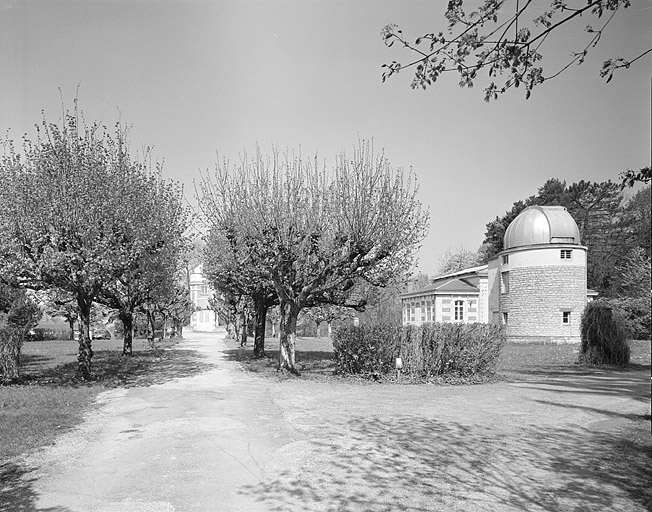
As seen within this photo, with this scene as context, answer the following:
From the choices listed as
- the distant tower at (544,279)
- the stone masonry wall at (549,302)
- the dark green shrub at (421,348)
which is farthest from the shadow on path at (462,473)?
the stone masonry wall at (549,302)

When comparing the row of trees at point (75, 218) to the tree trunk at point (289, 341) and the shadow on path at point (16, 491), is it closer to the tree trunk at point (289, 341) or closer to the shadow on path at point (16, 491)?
the tree trunk at point (289, 341)

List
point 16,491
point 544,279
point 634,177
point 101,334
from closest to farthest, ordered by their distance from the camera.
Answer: point 634,177 < point 16,491 < point 544,279 < point 101,334

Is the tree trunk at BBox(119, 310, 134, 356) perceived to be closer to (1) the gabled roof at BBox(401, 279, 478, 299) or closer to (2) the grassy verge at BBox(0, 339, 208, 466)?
(2) the grassy verge at BBox(0, 339, 208, 466)

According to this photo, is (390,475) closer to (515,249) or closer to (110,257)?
(110,257)

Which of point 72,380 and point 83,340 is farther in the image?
point 83,340

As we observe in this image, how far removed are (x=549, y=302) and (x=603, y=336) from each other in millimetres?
20438

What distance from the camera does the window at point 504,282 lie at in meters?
45.8

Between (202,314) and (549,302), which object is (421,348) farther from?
(202,314)

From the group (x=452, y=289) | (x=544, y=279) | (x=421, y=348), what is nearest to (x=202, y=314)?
(x=452, y=289)

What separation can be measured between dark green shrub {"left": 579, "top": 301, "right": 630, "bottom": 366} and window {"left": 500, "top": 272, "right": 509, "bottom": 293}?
22.5 m

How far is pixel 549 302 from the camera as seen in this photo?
42.1m

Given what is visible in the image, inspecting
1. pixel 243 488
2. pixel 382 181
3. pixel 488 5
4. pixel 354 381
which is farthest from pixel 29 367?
pixel 488 5

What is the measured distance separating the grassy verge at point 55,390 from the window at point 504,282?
97.4ft

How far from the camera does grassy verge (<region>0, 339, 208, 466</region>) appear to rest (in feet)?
28.8
